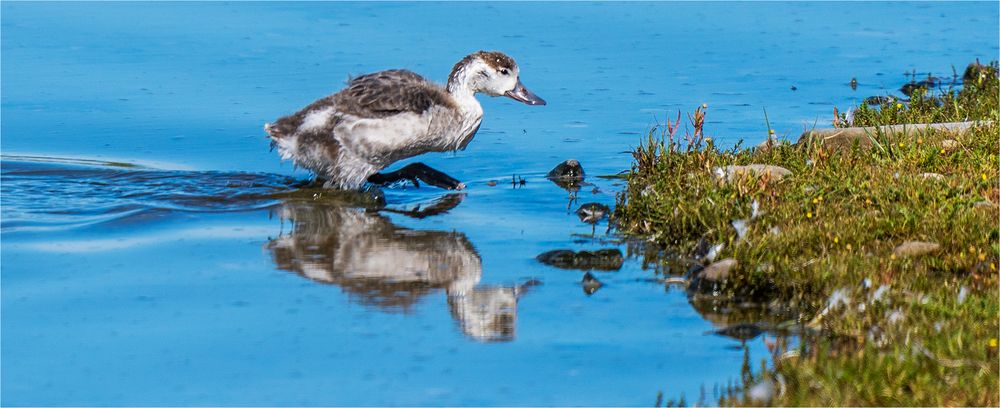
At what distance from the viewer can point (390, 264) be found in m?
8.05

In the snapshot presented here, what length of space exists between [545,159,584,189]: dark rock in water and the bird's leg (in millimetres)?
691

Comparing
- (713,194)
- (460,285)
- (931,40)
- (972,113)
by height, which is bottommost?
(460,285)

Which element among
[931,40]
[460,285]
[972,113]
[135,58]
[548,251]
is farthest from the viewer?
[931,40]

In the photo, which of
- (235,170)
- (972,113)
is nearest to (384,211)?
(235,170)

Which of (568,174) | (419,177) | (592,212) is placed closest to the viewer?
(592,212)

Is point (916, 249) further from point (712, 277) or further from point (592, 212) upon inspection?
point (592, 212)

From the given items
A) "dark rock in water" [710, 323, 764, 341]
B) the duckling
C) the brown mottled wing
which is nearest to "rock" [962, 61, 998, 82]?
the duckling

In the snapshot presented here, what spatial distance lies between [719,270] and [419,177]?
3.71 meters

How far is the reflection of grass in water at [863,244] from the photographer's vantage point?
567 centimetres

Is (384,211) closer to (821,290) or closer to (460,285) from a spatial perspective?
(460,285)

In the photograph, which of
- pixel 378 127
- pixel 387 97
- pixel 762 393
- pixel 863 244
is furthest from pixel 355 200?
pixel 762 393

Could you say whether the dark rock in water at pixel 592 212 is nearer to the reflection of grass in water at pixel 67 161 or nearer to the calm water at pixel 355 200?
the calm water at pixel 355 200

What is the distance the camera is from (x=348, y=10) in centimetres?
1584

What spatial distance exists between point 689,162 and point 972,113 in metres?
2.66
